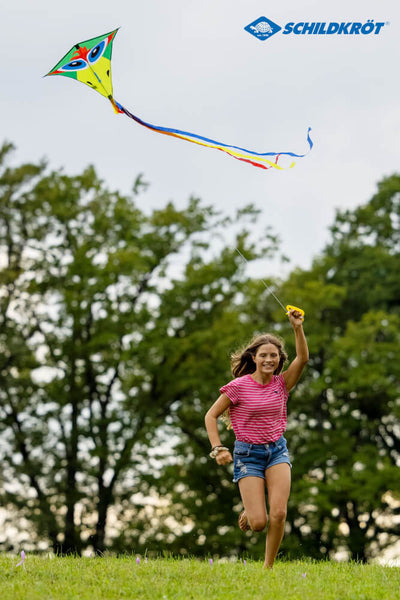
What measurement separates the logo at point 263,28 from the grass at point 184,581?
7.32 m

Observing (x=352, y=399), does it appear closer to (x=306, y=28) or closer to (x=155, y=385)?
(x=155, y=385)

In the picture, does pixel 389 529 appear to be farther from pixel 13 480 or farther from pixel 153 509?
pixel 13 480

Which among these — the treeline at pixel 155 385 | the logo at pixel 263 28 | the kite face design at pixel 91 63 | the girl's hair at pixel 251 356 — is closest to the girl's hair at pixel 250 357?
the girl's hair at pixel 251 356

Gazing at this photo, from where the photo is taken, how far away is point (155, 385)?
23750 millimetres

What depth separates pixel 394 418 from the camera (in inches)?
944

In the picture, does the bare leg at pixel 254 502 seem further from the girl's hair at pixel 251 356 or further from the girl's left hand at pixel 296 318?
the girl's left hand at pixel 296 318

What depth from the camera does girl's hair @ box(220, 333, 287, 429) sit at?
22.9 feet

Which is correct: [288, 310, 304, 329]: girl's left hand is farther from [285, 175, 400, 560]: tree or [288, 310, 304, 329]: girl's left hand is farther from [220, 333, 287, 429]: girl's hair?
[285, 175, 400, 560]: tree

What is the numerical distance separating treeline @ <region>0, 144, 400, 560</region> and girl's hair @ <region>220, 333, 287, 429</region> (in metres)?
14.6

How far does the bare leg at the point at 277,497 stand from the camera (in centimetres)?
641

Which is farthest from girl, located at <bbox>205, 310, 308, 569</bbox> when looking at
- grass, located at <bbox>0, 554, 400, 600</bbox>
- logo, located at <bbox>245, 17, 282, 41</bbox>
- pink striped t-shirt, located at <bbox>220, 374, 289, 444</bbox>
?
logo, located at <bbox>245, 17, 282, 41</bbox>

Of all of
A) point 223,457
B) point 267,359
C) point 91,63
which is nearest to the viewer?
point 223,457

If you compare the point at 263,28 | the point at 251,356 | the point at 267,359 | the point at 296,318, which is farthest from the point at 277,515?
the point at 263,28

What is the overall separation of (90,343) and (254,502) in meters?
15.8
